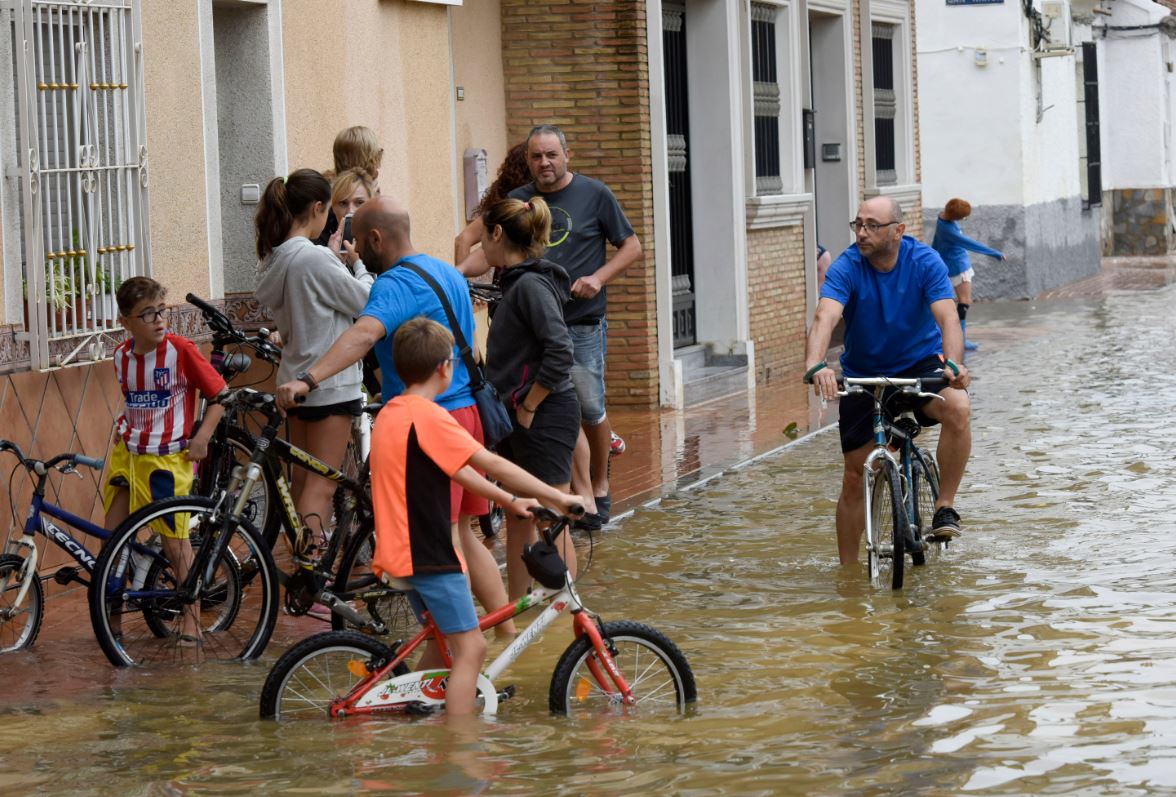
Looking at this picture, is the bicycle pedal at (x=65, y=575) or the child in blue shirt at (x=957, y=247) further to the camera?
the child in blue shirt at (x=957, y=247)

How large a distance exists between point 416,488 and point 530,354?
6.81ft

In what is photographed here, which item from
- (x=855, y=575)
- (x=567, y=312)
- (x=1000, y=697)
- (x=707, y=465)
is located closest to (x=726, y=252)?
(x=707, y=465)

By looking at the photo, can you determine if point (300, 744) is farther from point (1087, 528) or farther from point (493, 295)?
point (1087, 528)

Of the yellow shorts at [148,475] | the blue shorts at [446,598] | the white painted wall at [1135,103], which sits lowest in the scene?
the blue shorts at [446,598]

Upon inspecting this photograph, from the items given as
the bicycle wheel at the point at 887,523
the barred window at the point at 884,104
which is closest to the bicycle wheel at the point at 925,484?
the bicycle wheel at the point at 887,523

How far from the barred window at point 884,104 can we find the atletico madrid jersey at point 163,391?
1667 centimetres

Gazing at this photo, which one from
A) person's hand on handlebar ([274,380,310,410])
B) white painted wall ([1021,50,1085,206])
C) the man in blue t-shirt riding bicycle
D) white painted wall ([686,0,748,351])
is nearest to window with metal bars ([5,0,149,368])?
person's hand on handlebar ([274,380,310,410])

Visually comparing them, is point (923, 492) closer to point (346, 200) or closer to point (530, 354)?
point (530, 354)

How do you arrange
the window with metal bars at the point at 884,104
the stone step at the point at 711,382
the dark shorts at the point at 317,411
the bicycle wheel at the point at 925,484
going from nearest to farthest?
the dark shorts at the point at 317,411 < the bicycle wheel at the point at 925,484 < the stone step at the point at 711,382 < the window with metal bars at the point at 884,104

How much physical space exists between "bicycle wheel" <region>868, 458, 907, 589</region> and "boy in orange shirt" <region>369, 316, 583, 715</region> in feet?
9.03

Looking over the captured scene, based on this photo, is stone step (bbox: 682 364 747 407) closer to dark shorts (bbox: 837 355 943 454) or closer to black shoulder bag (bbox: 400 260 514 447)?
dark shorts (bbox: 837 355 943 454)

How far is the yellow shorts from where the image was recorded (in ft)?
26.6

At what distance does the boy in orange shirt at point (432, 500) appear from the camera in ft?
20.5

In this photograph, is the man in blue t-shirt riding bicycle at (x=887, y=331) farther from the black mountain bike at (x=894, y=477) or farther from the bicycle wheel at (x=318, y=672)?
the bicycle wheel at (x=318, y=672)
